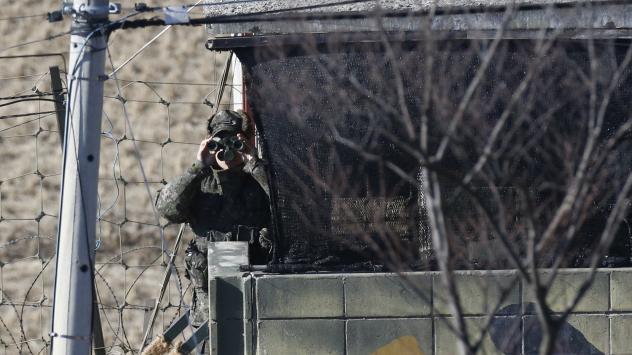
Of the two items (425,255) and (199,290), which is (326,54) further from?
(199,290)

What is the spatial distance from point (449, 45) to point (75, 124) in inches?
95.9

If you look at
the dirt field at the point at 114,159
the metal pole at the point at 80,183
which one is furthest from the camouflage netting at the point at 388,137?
the dirt field at the point at 114,159

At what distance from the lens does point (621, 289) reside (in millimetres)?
7551

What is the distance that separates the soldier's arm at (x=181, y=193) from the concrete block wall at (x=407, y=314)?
1054mm

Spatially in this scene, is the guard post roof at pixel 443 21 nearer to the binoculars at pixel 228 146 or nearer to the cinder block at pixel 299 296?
the binoculars at pixel 228 146

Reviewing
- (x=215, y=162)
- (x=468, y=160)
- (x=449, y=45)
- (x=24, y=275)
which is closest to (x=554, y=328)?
(x=468, y=160)

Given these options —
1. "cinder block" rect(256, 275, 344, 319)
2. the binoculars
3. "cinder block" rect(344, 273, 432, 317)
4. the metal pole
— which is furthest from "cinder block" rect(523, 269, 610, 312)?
the metal pole

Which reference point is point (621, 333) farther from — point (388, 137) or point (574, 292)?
point (388, 137)

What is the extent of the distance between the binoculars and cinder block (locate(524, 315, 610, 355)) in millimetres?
2140

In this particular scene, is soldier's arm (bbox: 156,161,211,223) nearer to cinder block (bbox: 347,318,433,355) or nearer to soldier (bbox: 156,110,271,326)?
soldier (bbox: 156,110,271,326)

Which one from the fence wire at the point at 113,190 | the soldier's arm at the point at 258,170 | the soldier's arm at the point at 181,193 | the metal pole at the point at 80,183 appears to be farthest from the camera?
the fence wire at the point at 113,190

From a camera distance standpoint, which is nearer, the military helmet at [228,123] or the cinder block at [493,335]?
the cinder block at [493,335]

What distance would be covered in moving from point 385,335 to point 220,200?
5.34 ft

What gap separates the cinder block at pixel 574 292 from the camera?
7.51 metres
